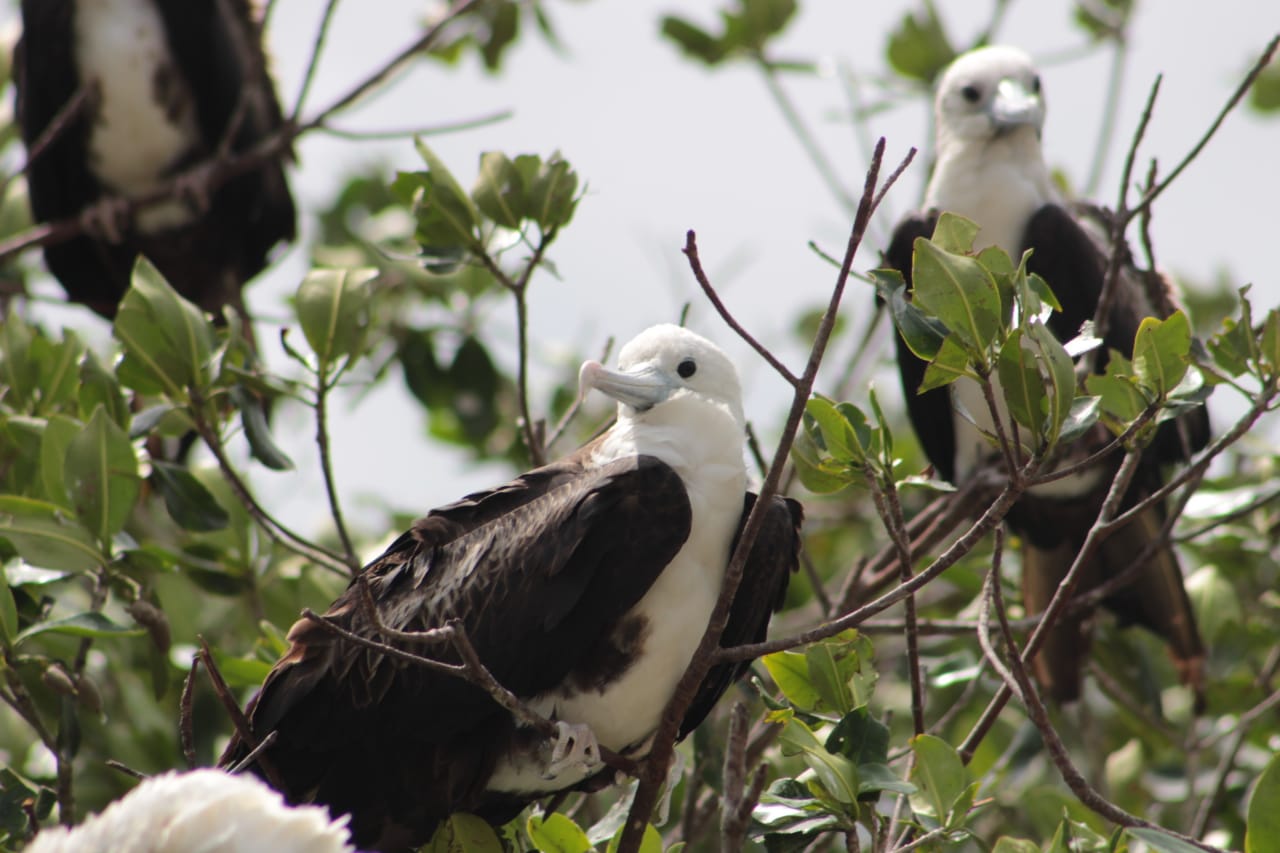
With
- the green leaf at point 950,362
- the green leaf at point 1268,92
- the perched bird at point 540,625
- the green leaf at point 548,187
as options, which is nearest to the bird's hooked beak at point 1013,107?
the green leaf at point 1268,92

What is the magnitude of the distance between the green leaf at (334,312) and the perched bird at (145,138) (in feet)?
5.85

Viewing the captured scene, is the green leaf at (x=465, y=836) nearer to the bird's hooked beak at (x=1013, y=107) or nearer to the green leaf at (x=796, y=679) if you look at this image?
the green leaf at (x=796, y=679)

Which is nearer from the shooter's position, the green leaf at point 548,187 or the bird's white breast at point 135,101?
the green leaf at point 548,187

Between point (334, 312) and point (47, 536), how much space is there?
0.69 meters

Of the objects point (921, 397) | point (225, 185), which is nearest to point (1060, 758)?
point (921, 397)

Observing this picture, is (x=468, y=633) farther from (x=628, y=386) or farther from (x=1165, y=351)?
(x=1165, y=351)

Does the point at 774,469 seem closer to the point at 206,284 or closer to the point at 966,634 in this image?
the point at 966,634

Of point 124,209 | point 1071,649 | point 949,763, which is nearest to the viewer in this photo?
point 949,763

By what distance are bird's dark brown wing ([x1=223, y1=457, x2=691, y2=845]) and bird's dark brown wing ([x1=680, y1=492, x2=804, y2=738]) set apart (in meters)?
0.18

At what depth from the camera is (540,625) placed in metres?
2.61

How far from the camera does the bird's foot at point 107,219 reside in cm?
482

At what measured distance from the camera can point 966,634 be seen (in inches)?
139

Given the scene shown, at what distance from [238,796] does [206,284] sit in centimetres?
338

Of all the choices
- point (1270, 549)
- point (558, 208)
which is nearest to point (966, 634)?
point (1270, 549)
